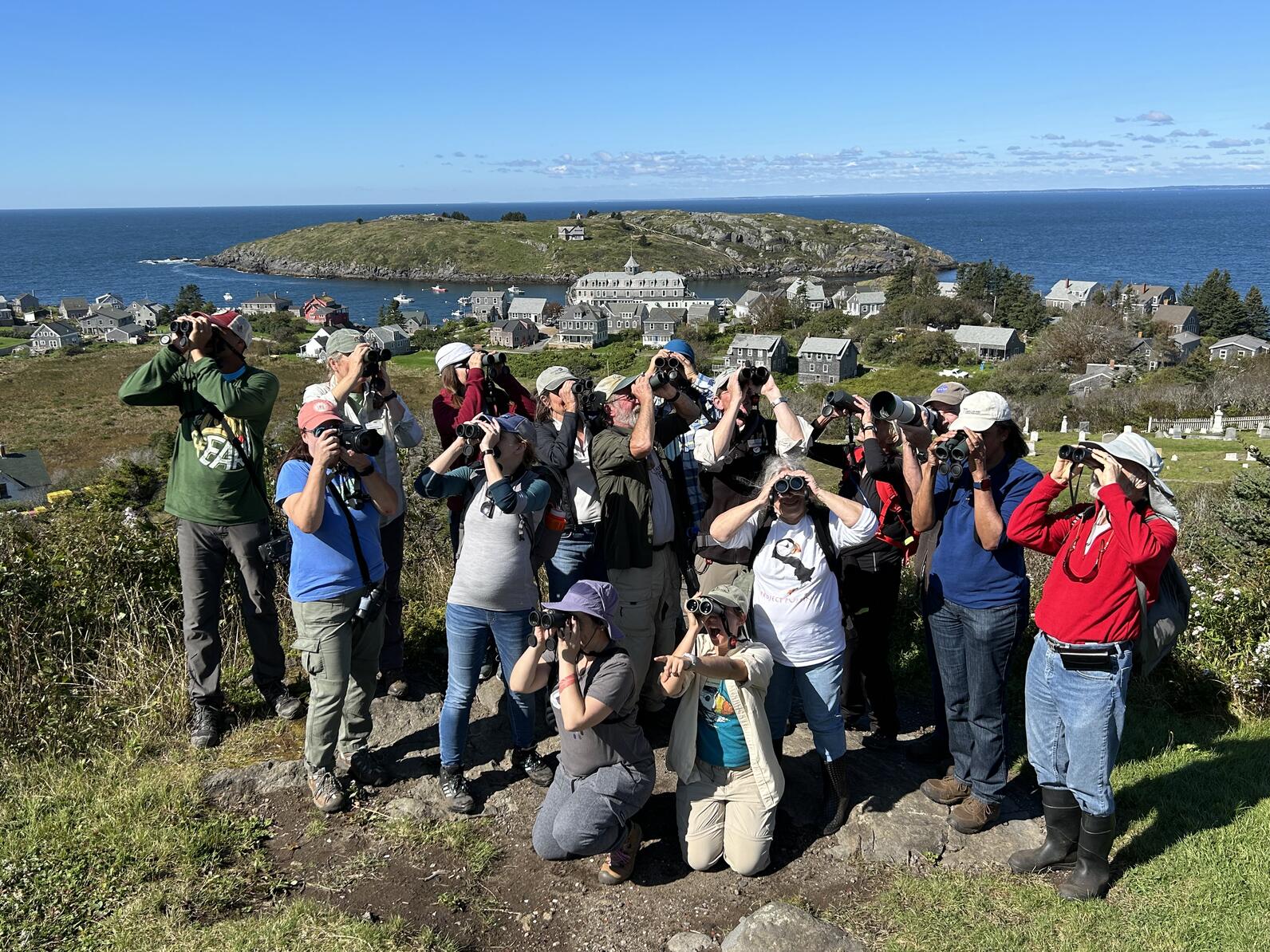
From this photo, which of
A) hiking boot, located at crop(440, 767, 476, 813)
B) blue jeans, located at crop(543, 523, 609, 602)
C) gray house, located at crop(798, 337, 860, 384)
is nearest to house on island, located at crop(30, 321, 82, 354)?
gray house, located at crop(798, 337, 860, 384)

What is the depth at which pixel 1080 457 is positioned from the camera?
303 centimetres

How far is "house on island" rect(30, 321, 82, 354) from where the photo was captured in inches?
2628

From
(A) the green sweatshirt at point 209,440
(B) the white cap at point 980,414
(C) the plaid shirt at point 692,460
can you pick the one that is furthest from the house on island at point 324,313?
(B) the white cap at point 980,414

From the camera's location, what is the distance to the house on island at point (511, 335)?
242ft

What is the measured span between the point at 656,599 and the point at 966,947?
1936 millimetres

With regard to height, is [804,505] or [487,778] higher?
[804,505]

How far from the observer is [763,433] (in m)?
4.60

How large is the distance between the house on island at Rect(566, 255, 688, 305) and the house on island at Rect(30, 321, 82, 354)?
49107 mm

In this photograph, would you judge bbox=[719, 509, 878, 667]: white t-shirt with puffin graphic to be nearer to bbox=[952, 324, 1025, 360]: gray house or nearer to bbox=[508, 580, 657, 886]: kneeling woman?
bbox=[508, 580, 657, 886]: kneeling woman

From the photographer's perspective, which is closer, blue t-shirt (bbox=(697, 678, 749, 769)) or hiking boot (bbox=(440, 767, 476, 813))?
blue t-shirt (bbox=(697, 678, 749, 769))

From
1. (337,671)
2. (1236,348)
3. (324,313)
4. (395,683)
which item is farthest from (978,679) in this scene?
(324,313)

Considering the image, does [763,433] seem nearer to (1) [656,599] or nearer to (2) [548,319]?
(1) [656,599]

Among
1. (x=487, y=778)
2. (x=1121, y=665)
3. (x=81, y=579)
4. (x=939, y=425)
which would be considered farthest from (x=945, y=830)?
(x=81, y=579)

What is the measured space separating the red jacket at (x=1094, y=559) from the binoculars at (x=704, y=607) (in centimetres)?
123
